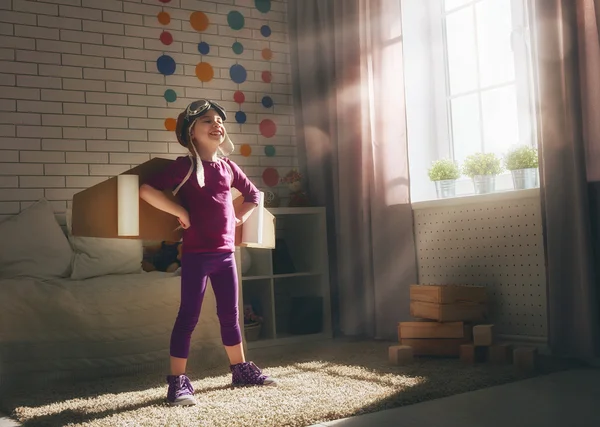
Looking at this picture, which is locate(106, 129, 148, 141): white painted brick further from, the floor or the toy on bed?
the floor

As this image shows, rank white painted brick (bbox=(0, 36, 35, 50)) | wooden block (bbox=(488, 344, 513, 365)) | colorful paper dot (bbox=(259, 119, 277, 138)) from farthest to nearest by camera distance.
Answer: colorful paper dot (bbox=(259, 119, 277, 138)) < white painted brick (bbox=(0, 36, 35, 50)) < wooden block (bbox=(488, 344, 513, 365))

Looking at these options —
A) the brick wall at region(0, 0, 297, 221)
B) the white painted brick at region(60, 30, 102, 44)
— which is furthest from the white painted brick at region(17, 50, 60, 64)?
the white painted brick at region(60, 30, 102, 44)

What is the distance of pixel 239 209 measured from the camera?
3016mm

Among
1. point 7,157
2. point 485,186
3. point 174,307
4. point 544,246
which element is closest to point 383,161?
point 485,186

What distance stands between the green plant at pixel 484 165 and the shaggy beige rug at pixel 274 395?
1.02 m

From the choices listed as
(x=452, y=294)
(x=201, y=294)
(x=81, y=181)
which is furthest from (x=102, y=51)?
(x=452, y=294)

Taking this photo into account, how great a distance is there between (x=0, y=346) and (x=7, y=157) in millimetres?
1249

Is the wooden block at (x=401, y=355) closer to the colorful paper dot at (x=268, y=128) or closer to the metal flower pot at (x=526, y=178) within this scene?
the metal flower pot at (x=526, y=178)

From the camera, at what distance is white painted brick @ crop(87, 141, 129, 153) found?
4164mm

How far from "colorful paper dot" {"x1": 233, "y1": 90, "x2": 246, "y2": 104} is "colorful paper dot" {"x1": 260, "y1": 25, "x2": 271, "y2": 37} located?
18.2 inches

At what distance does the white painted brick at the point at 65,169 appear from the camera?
4031 mm

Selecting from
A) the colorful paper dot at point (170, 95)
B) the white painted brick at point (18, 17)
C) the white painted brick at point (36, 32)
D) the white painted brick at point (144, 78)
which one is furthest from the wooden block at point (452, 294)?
the white painted brick at point (18, 17)

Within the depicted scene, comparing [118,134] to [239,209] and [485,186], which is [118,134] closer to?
[239,209]

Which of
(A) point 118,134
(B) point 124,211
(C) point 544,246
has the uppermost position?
(A) point 118,134
